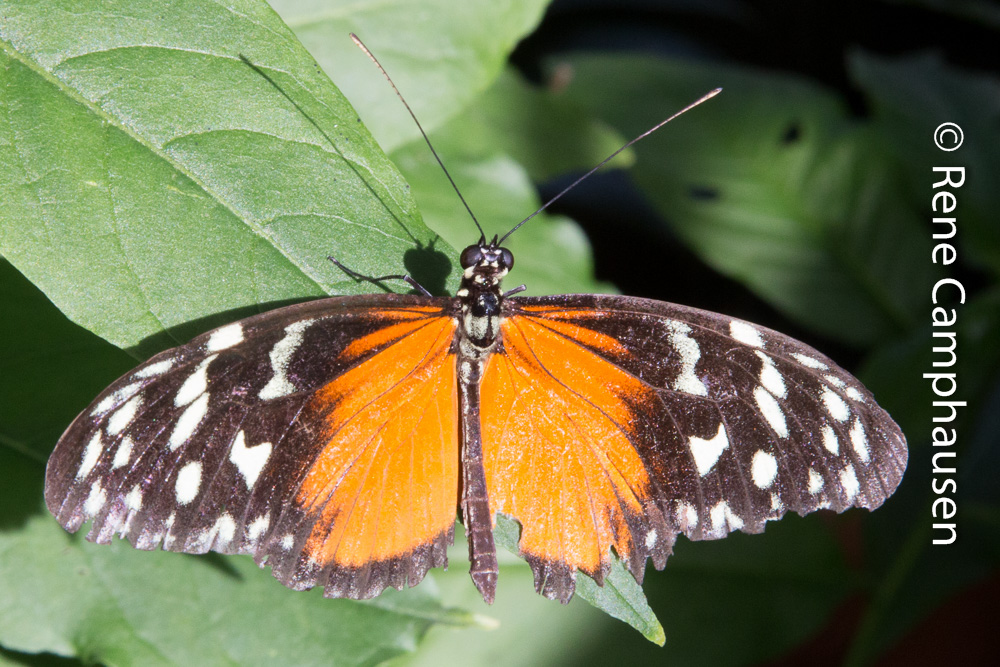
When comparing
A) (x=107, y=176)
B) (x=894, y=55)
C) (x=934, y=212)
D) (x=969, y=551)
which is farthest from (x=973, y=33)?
(x=107, y=176)

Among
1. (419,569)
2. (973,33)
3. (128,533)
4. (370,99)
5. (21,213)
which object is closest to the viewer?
(21,213)

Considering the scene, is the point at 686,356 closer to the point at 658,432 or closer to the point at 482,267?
the point at 658,432

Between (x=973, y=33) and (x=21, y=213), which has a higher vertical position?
(x=973, y=33)

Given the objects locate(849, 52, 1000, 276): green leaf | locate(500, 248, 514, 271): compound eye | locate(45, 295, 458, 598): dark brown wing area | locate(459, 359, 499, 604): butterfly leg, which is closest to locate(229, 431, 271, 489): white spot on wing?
locate(45, 295, 458, 598): dark brown wing area

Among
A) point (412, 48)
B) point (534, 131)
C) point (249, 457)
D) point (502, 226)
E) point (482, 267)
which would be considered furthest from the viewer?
point (534, 131)

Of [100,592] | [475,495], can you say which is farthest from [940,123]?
[100,592]

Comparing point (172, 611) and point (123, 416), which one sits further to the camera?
point (172, 611)

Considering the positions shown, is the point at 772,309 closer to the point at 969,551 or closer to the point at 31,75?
the point at 969,551
